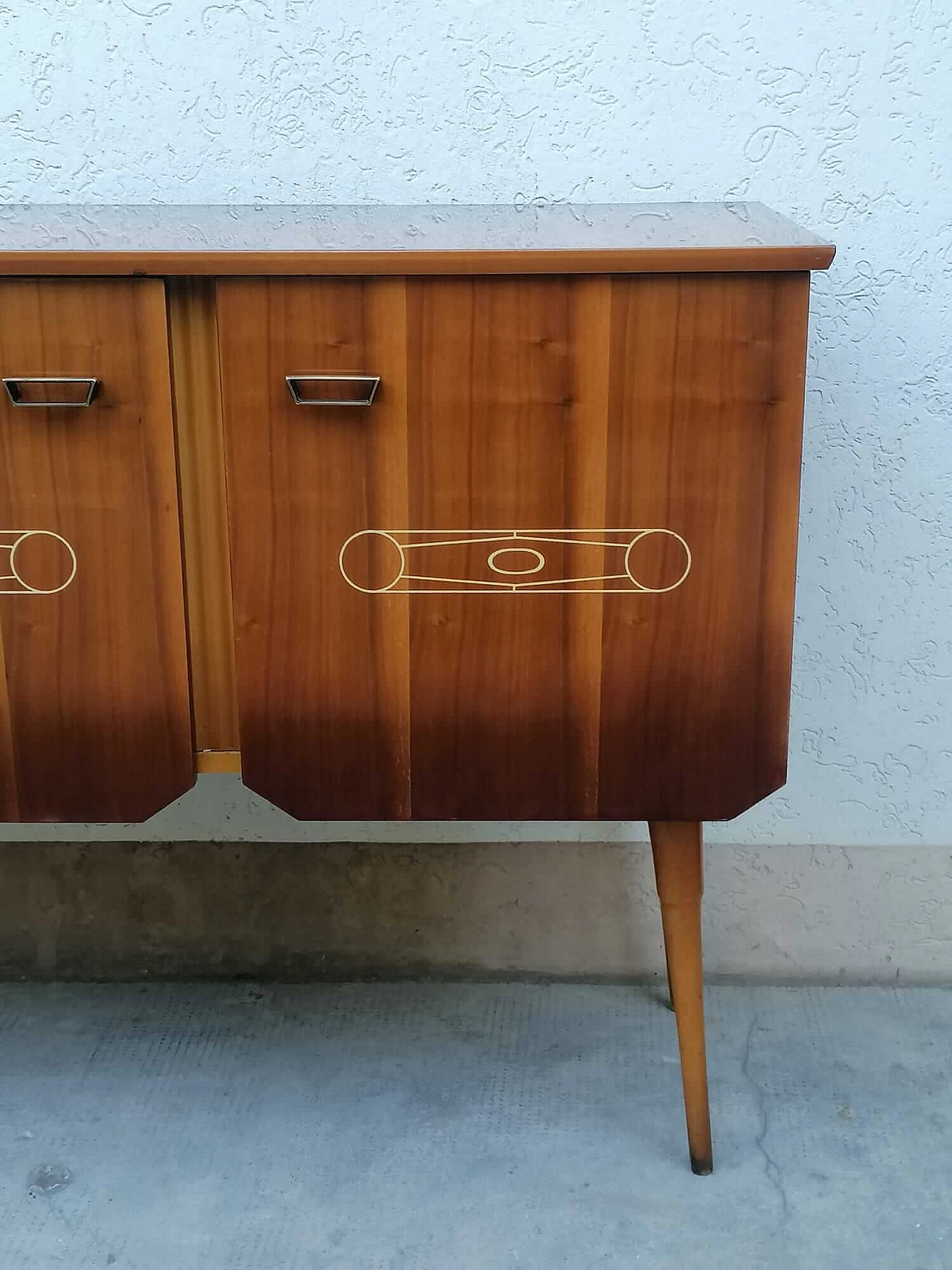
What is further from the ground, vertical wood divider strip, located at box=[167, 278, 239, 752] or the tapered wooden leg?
vertical wood divider strip, located at box=[167, 278, 239, 752]

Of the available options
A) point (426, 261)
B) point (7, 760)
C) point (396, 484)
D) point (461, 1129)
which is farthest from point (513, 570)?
point (461, 1129)

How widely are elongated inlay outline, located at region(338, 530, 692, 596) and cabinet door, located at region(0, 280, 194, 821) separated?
0.20 meters

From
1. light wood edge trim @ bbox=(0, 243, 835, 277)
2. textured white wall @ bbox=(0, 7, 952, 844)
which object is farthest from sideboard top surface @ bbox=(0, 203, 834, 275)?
textured white wall @ bbox=(0, 7, 952, 844)

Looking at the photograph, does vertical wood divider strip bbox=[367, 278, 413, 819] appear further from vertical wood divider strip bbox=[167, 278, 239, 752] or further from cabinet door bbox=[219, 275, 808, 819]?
vertical wood divider strip bbox=[167, 278, 239, 752]

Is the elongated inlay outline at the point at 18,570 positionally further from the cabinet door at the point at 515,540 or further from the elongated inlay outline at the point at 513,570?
the elongated inlay outline at the point at 513,570

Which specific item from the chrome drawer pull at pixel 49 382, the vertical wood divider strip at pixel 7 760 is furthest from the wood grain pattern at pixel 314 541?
the vertical wood divider strip at pixel 7 760

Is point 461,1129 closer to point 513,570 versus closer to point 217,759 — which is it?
point 217,759

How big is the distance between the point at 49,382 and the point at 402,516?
1.13 ft

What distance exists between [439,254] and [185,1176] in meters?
1.02

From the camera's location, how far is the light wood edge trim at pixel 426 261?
1.05m

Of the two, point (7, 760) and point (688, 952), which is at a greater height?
point (7, 760)

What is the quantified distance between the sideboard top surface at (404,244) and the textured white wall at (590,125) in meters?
0.23

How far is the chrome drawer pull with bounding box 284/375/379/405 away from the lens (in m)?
1.08

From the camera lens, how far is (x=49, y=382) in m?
1.09
